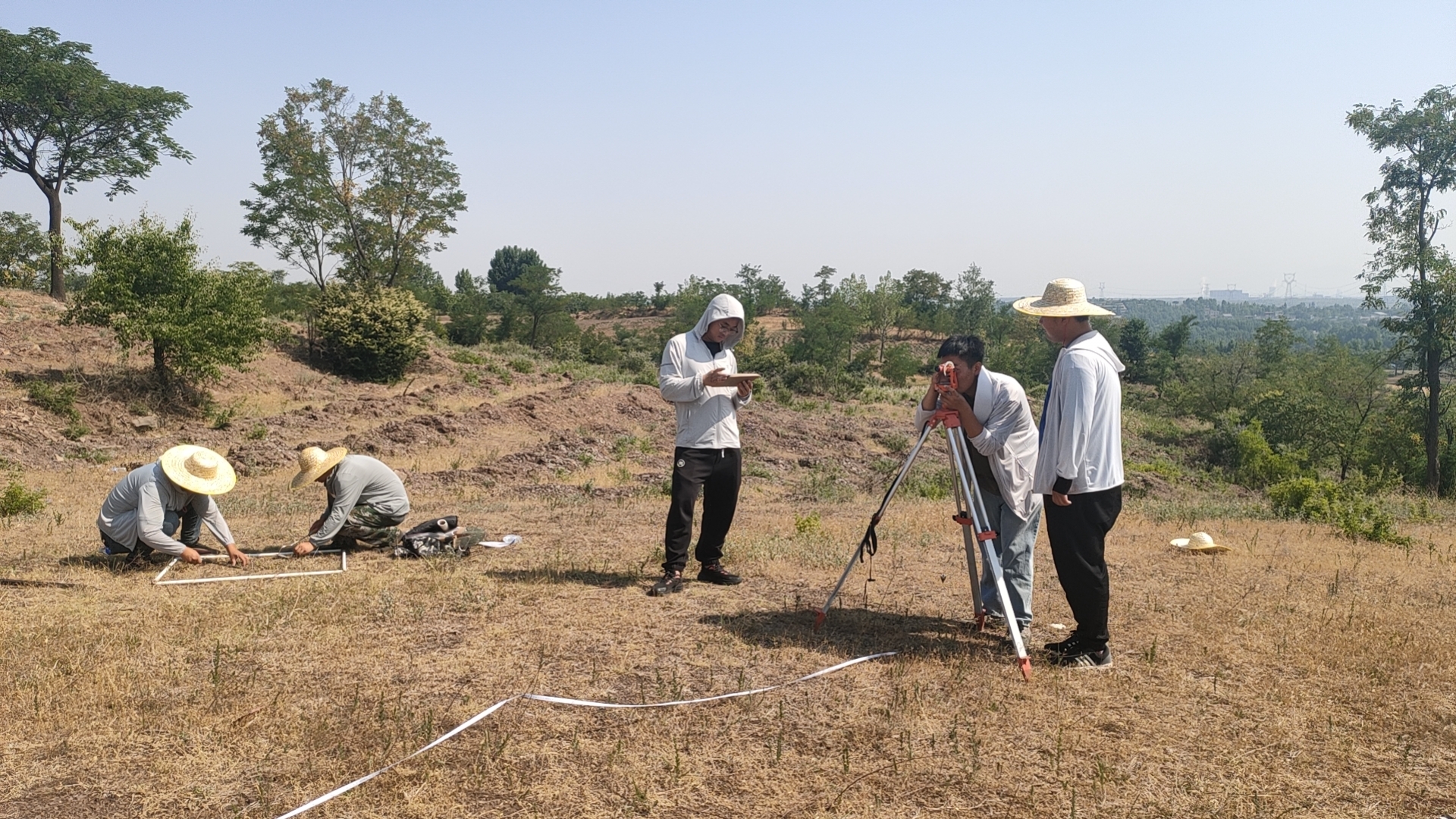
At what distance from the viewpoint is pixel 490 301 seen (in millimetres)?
48562

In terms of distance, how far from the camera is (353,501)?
7.02 metres

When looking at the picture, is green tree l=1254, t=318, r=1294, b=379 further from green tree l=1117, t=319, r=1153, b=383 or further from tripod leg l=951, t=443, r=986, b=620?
tripod leg l=951, t=443, r=986, b=620

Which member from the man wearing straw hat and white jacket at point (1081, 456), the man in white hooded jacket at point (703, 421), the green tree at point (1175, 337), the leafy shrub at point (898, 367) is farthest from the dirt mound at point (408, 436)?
the green tree at point (1175, 337)

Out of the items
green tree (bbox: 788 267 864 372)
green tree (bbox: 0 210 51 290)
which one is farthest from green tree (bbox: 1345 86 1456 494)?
green tree (bbox: 0 210 51 290)

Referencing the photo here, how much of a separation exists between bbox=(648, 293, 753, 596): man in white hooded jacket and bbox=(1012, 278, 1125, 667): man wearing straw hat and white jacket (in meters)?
1.92

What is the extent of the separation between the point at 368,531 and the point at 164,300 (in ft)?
44.3

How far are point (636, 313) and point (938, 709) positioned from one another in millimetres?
58210

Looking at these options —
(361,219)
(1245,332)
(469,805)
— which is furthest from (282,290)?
(1245,332)

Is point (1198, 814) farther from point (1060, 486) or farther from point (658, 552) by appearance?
point (658, 552)

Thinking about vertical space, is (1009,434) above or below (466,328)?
above

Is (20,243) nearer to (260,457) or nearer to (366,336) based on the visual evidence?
(366,336)

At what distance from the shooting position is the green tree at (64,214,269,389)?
1748 centimetres

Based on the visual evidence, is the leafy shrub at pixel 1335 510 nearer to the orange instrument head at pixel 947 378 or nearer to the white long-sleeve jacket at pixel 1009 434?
the white long-sleeve jacket at pixel 1009 434

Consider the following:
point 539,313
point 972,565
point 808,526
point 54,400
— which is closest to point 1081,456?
point 972,565
